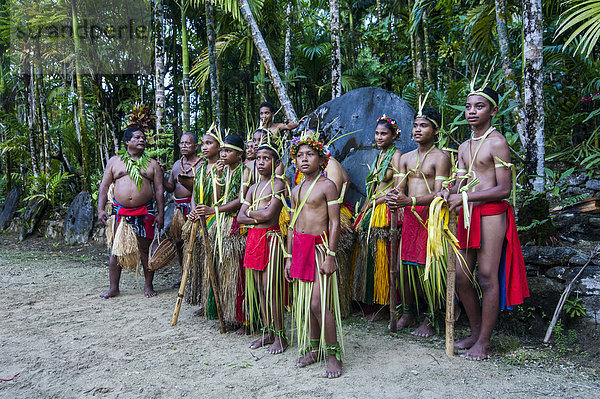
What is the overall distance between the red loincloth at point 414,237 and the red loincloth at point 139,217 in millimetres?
2684

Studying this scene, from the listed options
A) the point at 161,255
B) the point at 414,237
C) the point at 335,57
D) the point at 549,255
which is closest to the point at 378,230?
the point at 414,237

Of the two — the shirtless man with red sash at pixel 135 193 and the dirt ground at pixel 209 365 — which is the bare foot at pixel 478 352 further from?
the shirtless man with red sash at pixel 135 193

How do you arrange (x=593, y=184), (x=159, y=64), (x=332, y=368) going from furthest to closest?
(x=159, y=64), (x=593, y=184), (x=332, y=368)

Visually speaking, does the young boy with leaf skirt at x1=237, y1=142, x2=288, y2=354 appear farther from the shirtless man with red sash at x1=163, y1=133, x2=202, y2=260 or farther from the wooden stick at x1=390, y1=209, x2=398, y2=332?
the shirtless man with red sash at x1=163, y1=133, x2=202, y2=260

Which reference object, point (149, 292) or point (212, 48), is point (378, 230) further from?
point (212, 48)

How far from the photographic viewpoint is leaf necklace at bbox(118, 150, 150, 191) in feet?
14.6

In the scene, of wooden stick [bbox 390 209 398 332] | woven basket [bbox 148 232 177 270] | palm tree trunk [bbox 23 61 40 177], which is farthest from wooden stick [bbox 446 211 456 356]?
palm tree trunk [bbox 23 61 40 177]

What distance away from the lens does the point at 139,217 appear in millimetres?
4570

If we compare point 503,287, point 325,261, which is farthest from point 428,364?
point 325,261

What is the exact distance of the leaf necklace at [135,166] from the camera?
4445 millimetres

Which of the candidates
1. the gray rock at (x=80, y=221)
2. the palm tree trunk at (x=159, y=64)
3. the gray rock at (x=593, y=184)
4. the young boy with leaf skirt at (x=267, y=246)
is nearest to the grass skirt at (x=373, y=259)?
the young boy with leaf skirt at (x=267, y=246)

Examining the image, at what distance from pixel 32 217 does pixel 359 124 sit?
25.3ft

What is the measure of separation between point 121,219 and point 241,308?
185 centimetres

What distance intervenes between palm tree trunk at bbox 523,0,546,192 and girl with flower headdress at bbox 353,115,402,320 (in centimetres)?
123
